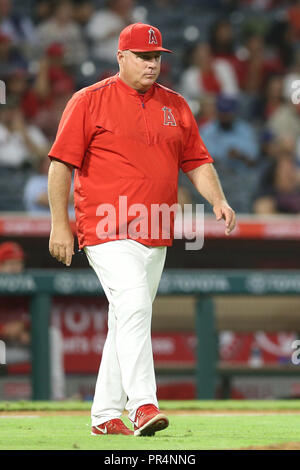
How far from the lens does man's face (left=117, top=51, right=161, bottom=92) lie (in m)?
4.34

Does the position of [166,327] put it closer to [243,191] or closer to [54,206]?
[243,191]

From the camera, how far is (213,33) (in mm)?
13133

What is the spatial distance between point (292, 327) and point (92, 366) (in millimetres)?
1817

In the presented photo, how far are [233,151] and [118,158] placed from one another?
280 inches

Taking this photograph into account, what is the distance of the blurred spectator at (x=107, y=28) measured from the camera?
41.6ft

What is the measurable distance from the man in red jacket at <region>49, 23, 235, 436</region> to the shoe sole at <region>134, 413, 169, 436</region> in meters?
0.15

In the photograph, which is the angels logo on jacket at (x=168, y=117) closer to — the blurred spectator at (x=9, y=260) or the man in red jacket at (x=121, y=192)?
the man in red jacket at (x=121, y=192)

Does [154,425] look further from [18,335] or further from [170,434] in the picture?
[18,335]

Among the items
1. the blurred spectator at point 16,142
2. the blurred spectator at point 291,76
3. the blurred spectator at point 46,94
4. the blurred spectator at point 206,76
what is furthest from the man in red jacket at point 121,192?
the blurred spectator at point 291,76

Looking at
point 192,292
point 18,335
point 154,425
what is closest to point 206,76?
point 192,292

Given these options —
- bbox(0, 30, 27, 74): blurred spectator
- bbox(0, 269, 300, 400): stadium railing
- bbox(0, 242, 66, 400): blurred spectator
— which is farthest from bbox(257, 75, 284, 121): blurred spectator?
bbox(0, 242, 66, 400): blurred spectator

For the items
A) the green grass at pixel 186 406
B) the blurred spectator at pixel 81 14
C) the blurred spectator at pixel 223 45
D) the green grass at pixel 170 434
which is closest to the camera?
the green grass at pixel 170 434

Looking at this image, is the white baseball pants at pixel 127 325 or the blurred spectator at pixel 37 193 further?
the blurred spectator at pixel 37 193

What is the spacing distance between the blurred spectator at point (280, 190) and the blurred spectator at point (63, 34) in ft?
9.99
